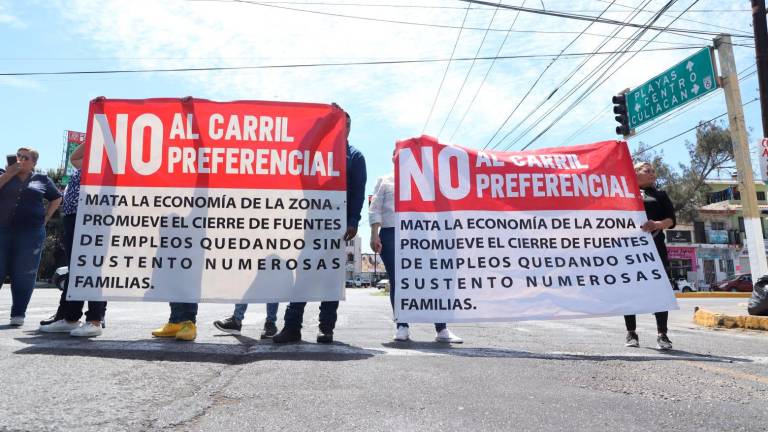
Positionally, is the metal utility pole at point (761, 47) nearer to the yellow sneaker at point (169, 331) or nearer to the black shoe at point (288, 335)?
the black shoe at point (288, 335)

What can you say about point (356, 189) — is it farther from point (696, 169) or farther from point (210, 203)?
point (696, 169)

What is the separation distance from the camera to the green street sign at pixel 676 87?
987 centimetres

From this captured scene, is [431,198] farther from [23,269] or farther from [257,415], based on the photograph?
[23,269]

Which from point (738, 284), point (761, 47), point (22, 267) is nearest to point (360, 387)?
point (22, 267)

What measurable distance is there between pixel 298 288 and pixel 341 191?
88cm

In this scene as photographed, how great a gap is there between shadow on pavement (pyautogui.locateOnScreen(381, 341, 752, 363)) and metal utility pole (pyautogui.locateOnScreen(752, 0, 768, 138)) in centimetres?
791

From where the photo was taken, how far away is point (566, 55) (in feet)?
43.8

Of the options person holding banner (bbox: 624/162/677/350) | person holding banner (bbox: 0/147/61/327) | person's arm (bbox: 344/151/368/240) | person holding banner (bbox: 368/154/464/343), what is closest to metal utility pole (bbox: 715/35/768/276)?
person holding banner (bbox: 624/162/677/350)

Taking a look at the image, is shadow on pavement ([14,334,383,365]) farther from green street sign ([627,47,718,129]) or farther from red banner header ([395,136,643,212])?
green street sign ([627,47,718,129])

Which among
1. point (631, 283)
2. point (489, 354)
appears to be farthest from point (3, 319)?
point (631, 283)

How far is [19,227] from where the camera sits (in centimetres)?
493

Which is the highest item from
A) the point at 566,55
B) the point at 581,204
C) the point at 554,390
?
the point at 566,55

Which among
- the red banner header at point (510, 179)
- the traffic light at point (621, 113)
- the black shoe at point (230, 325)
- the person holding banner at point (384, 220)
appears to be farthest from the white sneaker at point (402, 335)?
the traffic light at point (621, 113)

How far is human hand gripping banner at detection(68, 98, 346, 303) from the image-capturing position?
13.1 feet
